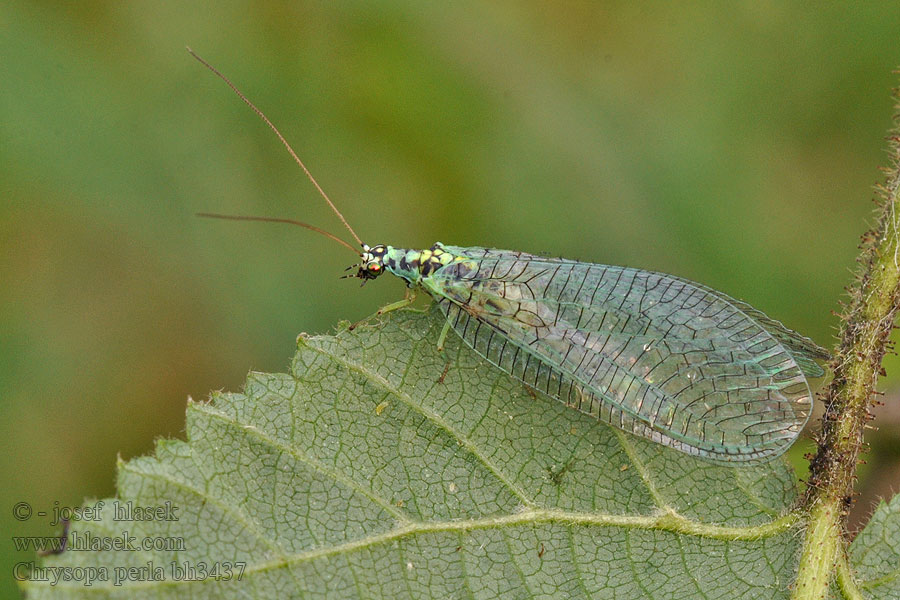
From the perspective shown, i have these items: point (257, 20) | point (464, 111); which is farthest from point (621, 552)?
point (257, 20)

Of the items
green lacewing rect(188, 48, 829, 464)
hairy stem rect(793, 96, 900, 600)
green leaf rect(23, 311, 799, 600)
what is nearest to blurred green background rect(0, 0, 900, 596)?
green lacewing rect(188, 48, 829, 464)

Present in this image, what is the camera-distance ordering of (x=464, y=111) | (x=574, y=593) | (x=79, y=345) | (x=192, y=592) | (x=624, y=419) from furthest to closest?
(x=464, y=111) < (x=79, y=345) < (x=624, y=419) < (x=574, y=593) < (x=192, y=592)

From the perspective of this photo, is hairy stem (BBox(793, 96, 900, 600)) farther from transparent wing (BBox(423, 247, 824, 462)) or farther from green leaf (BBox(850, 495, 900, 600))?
transparent wing (BBox(423, 247, 824, 462))

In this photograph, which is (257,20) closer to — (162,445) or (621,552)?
(162,445)

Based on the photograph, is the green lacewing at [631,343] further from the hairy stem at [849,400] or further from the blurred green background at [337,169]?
the blurred green background at [337,169]

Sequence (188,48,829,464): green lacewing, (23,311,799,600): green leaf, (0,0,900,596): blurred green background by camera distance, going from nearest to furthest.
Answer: (23,311,799,600): green leaf → (188,48,829,464): green lacewing → (0,0,900,596): blurred green background

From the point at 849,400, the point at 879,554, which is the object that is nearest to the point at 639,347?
the point at 849,400

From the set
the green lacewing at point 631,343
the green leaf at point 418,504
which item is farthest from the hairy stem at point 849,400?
the green lacewing at point 631,343
